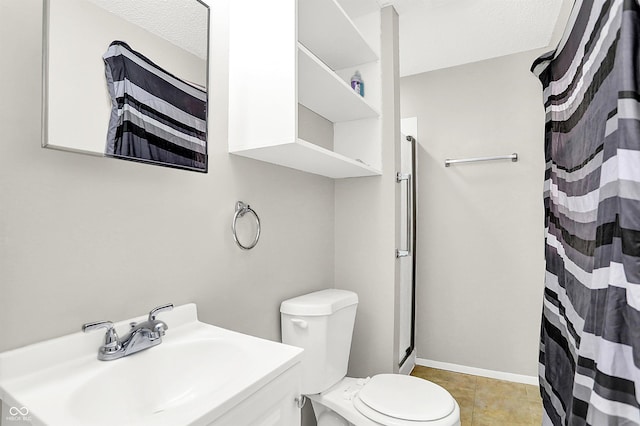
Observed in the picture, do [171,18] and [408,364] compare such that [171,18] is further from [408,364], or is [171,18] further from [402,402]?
[408,364]

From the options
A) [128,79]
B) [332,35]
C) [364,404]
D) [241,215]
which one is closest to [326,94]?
[332,35]

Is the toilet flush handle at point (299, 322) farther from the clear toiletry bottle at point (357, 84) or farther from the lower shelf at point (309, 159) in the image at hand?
the clear toiletry bottle at point (357, 84)

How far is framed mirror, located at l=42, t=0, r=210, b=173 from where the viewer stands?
31.8 inches

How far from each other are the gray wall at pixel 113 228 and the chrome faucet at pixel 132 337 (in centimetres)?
5

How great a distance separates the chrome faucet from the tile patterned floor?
1.89 meters

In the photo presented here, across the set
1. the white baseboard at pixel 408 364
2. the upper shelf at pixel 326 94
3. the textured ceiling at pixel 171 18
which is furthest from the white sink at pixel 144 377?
the white baseboard at pixel 408 364

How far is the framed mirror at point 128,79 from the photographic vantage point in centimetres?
81

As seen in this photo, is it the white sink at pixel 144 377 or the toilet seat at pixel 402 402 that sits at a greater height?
the white sink at pixel 144 377

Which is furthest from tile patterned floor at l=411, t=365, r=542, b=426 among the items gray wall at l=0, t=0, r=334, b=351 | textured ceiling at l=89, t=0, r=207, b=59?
textured ceiling at l=89, t=0, r=207, b=59

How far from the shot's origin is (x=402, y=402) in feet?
4.61

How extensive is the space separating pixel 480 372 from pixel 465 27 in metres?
2.46

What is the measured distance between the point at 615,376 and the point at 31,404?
1210 mm

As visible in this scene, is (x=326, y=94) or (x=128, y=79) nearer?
(x=128, y=79)

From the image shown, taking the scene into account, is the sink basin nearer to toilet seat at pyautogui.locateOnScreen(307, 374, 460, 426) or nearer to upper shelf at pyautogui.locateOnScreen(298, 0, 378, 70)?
toilet seat at pyautogui.locateOnScreen(307, 374, 460, 426)
